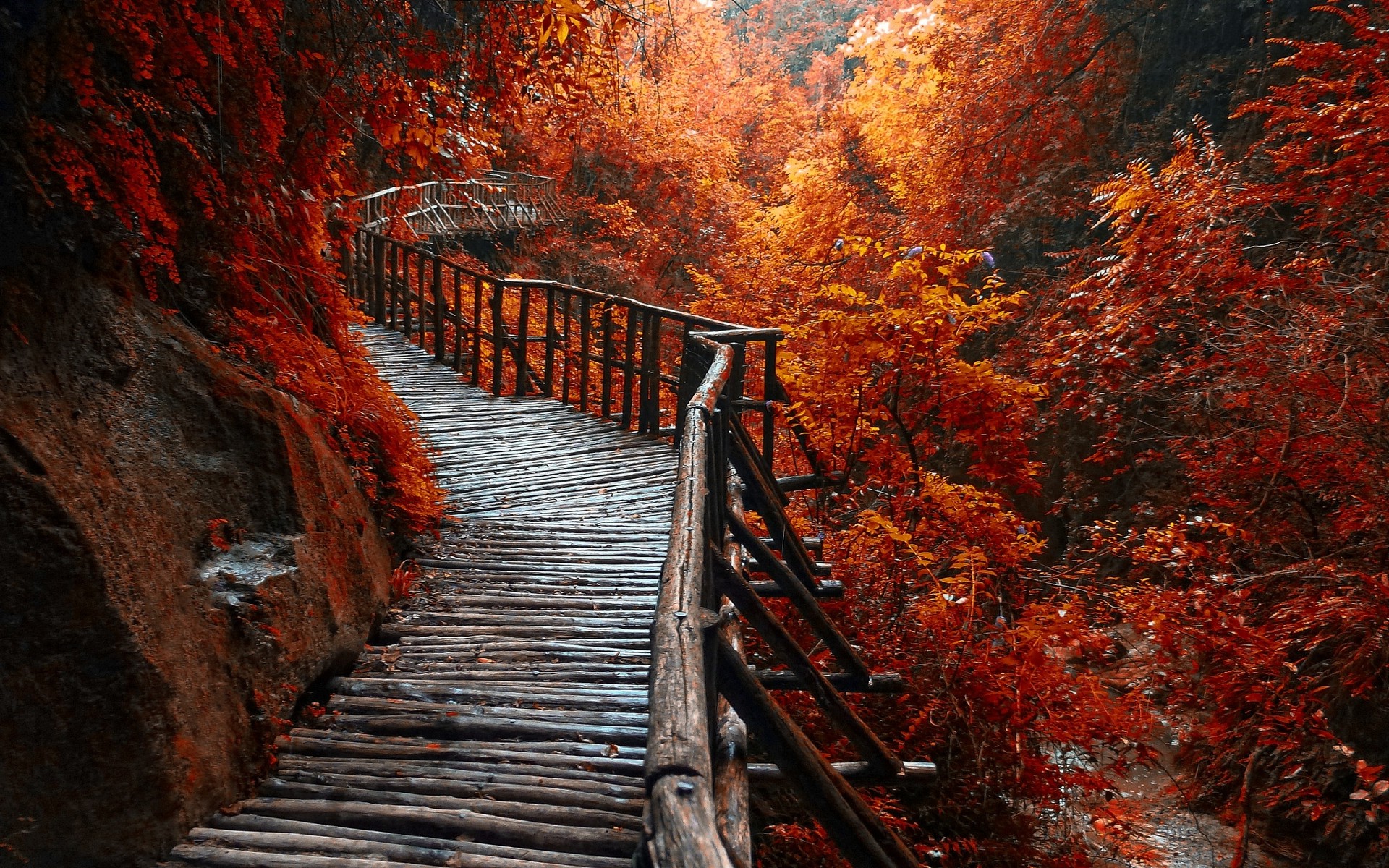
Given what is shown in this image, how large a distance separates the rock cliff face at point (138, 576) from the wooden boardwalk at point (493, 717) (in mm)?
245

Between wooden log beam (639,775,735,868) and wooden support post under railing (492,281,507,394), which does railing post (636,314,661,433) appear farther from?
wooden log beam (639,775,735,868)

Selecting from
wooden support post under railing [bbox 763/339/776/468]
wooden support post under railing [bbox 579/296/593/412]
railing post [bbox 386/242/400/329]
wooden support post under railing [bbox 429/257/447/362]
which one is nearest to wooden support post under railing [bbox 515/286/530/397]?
wooden support post under railing [bbox 579/296/593/412]

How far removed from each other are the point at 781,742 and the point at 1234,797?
633cm

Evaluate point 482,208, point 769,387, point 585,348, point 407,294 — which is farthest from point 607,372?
point 482,208

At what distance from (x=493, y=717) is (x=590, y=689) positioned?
47 centimetres

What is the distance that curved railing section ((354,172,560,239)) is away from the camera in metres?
17.6

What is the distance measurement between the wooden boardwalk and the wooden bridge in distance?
11mm

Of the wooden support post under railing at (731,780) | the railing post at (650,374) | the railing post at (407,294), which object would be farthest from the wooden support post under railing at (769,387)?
the railing post at (407,294)

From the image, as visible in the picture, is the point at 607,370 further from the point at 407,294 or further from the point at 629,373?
the point at 407,294

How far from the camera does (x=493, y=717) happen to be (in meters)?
3.62

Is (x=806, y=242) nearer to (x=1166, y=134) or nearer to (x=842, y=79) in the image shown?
(x=1166, y=134)

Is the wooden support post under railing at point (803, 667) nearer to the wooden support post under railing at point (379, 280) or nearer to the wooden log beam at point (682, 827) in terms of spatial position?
the wooden log beam at point (682, 827)

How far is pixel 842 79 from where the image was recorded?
38.0 meters

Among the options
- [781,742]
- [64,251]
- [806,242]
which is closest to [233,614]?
[64,251]
